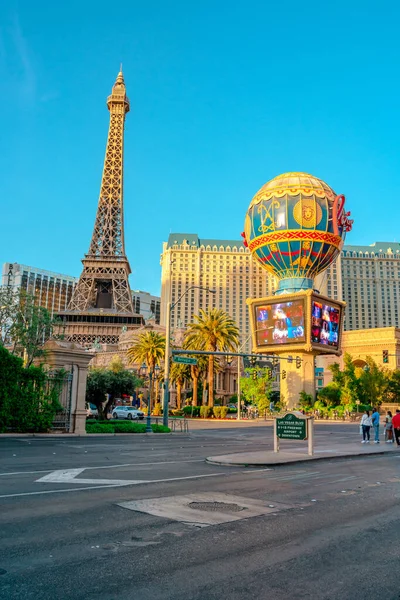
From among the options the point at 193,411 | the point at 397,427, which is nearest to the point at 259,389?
the point at 193,411

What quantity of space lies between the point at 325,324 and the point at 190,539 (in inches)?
2510

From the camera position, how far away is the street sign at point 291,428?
17000mm

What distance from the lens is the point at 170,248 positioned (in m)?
198

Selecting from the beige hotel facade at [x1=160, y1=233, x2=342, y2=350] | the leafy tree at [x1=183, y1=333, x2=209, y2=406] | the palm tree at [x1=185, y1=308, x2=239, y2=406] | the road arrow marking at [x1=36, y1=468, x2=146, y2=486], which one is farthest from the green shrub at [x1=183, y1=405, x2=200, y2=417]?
the beige hotel facade at [x1=160, y1=233, x2=342, y2=350]

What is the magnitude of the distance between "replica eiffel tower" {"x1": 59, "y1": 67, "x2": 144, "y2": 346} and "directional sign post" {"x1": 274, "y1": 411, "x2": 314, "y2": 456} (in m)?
98.7

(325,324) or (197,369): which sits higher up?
(325,324)

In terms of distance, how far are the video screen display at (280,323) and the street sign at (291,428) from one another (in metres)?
47.9

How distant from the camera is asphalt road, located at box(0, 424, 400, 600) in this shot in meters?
4.71

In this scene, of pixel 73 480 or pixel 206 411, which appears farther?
pixel 206 411

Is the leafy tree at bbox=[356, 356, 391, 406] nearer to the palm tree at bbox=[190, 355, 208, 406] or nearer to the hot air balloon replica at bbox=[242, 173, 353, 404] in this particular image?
the hot air balloon replica at bbox=[242, 173, 353, 404]

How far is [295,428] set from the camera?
681 inches

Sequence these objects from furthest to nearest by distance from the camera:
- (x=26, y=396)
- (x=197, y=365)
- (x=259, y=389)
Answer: (x=259, y=389), (x=197, y=365), (x=26, y=396)

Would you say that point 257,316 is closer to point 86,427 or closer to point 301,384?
point 301,384

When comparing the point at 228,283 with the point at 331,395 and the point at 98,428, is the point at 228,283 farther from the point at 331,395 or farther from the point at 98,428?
the point at 98,428
